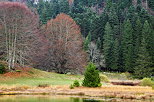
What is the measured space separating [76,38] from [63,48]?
16.7 feet

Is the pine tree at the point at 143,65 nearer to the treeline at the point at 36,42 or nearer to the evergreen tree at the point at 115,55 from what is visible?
the evergreen tree at the point at 115,55

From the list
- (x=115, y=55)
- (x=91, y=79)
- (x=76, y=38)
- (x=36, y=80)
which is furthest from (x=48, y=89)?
(x=115, y=55)

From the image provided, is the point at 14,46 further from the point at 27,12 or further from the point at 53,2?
the point at 53,2

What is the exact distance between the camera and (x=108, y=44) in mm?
99938

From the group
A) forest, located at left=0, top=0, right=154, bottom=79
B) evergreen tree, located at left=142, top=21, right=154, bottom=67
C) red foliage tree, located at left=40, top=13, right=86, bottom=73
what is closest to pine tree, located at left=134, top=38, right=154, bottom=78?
forest, located at left=0, top=0, right=154, bottom=79

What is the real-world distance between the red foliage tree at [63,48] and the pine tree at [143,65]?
21295 millimetres

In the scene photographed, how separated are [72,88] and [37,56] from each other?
28066 millimetres

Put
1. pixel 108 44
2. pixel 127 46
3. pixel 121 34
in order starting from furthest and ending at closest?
pixel 121 34, pixel 108 44, pixel 127 46

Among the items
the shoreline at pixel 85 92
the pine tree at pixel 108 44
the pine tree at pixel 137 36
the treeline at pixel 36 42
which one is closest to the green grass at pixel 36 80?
the treeline at pixel 36 42

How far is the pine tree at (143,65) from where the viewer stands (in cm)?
8319

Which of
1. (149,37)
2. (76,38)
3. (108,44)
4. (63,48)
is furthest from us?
(108,44)

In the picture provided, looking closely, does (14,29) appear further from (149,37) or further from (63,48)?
(149,37)

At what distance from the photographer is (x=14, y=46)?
54.2 m

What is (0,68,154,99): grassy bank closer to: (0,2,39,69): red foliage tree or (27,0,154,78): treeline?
(0,2,39,69): red foliage tree
